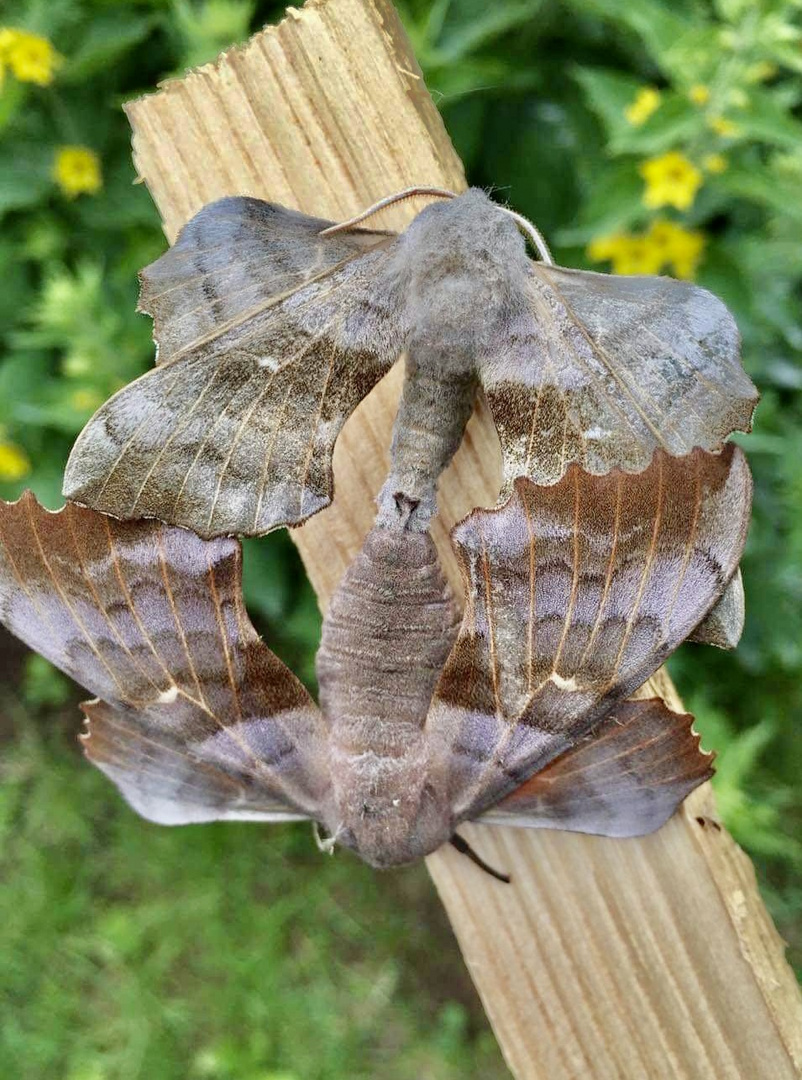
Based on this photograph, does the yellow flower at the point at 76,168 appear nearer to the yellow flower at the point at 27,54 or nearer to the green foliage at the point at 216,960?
the yellow flower at the point at 27,54

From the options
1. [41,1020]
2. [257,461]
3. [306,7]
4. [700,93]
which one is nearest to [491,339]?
[257,461]

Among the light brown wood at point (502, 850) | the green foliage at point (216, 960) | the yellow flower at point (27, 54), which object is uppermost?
the yellow flower at point (27, 54)

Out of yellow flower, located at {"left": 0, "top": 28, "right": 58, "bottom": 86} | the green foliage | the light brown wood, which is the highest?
yellow flower, located at {"left": 0, "top": 28, "right": 58, "bottom": 86}

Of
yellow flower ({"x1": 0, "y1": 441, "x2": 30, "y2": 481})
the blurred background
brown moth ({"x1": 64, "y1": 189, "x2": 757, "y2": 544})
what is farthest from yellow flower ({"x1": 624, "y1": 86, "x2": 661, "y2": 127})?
yellow flower ({"x1": 0, "y1": 441, "x2": 30, "y2": 481})

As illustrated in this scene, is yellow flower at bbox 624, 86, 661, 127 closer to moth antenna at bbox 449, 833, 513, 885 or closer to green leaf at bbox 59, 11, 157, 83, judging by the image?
green leaf at bbox 59, 11, 157, 83

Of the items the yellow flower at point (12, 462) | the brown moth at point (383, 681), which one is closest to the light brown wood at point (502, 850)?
the brown moth at point (383, 681)

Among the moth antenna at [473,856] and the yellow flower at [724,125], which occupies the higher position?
the yellow flower at [724,125]

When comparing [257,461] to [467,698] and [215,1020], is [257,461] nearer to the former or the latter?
[467,698]

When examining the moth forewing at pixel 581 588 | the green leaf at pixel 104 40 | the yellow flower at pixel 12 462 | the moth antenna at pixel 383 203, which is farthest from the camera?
the yellow flower at pixel 12 462
